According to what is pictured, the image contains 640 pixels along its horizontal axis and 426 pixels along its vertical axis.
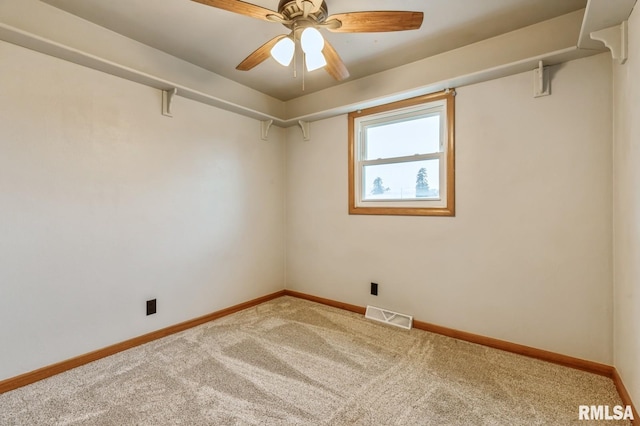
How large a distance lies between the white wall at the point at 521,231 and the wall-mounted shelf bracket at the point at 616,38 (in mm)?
→ 346

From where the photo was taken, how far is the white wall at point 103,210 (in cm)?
186

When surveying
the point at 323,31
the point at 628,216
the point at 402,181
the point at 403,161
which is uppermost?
the point at 323,31

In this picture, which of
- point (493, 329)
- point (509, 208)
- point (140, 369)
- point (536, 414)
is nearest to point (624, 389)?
point (536, 414)

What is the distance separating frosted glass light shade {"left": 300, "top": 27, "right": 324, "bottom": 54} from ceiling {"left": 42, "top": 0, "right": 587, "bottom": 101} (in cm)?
46

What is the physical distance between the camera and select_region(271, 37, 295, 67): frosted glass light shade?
178 centimetres

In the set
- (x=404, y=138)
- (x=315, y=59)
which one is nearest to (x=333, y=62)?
(x=315, y=59)

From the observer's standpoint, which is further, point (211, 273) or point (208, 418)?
point (211, 273)

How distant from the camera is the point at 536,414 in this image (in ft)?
5.20

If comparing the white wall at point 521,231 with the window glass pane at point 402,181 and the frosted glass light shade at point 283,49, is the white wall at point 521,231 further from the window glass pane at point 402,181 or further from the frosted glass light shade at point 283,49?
the frosted glass light shade at point 283,49

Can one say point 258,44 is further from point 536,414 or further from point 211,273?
point 536,414

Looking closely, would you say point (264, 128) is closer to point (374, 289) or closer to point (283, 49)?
point (283, 49)

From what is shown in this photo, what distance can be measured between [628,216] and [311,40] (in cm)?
204

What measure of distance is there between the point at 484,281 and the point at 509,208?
628mm

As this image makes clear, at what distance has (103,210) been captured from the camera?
2.21 m
